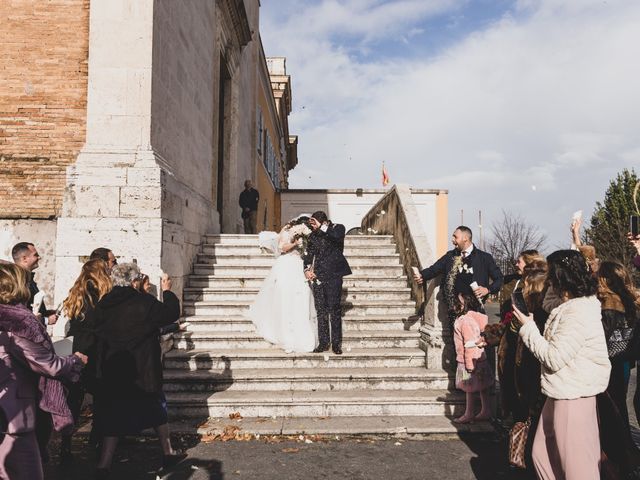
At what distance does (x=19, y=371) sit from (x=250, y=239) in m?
7.01

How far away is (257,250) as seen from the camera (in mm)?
9727

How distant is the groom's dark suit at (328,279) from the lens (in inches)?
265

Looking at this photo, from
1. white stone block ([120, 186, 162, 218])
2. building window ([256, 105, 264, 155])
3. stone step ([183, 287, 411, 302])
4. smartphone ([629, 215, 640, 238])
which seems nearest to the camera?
smartphone ([629, 215, 640, 238])

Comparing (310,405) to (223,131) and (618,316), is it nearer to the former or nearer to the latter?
(618,316)

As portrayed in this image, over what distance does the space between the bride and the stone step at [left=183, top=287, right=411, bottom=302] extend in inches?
38.7

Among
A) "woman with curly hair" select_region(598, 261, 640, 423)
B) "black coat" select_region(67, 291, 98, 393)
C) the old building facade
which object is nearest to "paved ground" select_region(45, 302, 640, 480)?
"black coat" select_region(67, 291, 98, 393)

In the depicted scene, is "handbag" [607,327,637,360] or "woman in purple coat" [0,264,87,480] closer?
"woman in purple coat" [0,264,87,480]

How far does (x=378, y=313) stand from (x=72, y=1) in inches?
252

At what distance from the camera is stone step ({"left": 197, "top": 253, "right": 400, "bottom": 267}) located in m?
9.33

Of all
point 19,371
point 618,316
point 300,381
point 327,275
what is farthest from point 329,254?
point 19,371

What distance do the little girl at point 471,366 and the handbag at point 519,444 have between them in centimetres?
189

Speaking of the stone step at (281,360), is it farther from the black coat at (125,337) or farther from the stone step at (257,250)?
the stone step at (257,250)

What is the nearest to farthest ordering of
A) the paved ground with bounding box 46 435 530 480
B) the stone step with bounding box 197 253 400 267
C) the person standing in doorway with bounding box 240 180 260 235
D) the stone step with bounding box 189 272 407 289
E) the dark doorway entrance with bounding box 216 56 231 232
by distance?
the paved ground with bounding box 46 435 530 480
the stone step with bounding box 189 272 407 289
the stone step with bounding box 197 253 400 267
the dark doorway entrance with bounding box 216 56 231 232
the person standing in doorway with bounding box 240 180 260 235

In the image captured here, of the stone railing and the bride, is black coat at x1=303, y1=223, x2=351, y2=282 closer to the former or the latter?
the bride
